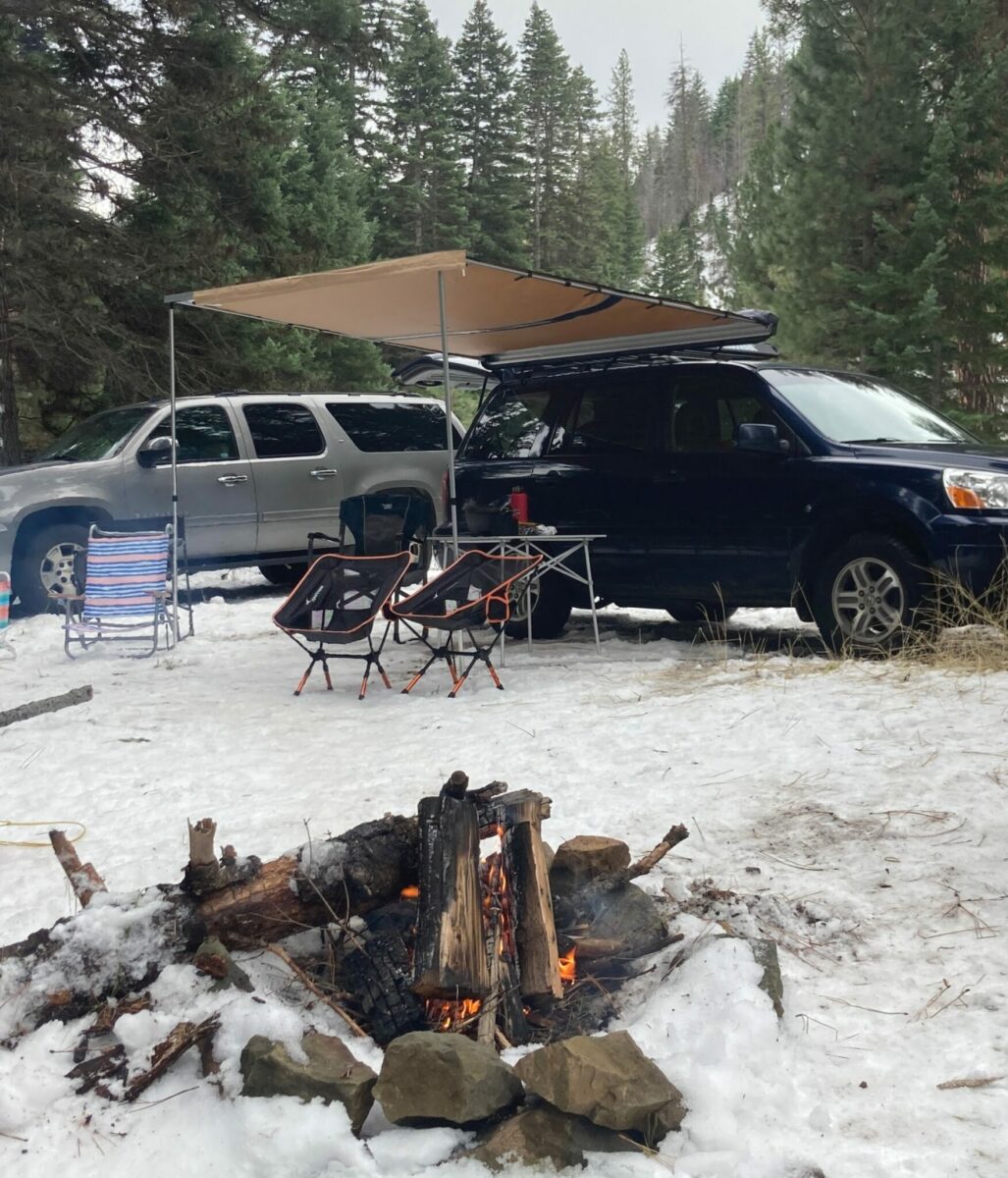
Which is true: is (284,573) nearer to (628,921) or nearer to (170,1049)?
(628,921)

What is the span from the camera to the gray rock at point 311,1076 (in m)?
2.23

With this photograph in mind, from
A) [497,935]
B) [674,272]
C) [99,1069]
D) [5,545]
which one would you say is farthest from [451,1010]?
[674,272]

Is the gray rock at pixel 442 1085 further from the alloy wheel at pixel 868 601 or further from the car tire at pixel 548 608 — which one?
the car tire at pixel 548 608

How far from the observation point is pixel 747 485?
21.4 ft

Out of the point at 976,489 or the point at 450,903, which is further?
the point at 976,489

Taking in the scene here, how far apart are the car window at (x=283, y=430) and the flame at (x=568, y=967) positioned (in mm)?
7942

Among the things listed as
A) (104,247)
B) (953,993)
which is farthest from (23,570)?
(953,993)

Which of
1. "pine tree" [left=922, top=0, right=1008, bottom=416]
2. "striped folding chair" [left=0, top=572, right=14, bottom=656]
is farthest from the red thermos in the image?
"pine tree" [left=922, top=0, right=1008, bottom=416]

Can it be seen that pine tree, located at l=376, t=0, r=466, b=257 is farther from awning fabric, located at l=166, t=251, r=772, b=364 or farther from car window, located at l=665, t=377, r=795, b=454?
car window, located at l=665, t=377, r=795, b=454

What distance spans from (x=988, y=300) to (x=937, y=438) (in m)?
8.67

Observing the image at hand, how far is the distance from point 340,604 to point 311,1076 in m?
4.45

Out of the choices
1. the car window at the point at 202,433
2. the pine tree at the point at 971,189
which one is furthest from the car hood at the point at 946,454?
the pine tree at the point at 971,189

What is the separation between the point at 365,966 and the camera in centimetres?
271

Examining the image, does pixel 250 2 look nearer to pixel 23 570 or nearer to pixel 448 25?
pixel 23 570
